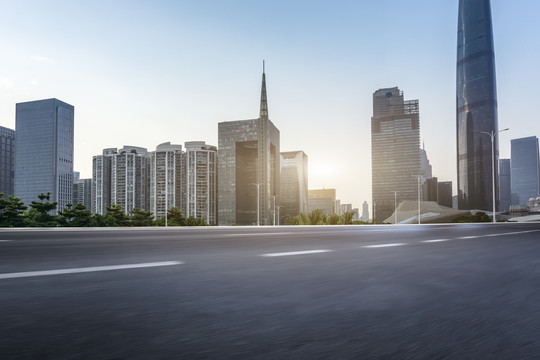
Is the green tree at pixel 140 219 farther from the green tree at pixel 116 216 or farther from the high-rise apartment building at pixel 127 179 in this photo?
the high-rise apartment building at pixel 127 179

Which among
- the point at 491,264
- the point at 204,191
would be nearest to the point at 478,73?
the point at 204,191

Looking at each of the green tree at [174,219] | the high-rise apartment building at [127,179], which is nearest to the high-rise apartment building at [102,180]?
the high-rise apartment building at [127,179]

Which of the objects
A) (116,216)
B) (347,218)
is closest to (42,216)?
(116,216)

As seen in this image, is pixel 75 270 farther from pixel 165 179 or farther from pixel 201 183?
pixel 201 183

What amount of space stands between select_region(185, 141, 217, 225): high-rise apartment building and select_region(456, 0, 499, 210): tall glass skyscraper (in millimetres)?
126627

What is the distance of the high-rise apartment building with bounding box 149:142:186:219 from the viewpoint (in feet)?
558

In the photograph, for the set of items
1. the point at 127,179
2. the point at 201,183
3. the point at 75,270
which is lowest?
the point at 75,270

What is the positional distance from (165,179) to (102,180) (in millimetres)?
35241

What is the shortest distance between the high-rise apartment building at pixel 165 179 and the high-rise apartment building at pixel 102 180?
20.2 m

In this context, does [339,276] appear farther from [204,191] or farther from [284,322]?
[204,191]

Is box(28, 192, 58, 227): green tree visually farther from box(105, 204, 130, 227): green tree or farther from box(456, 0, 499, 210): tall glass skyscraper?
box(456, 0, 499, 210): tall glass skyscraper

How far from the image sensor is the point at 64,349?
3.92 feet

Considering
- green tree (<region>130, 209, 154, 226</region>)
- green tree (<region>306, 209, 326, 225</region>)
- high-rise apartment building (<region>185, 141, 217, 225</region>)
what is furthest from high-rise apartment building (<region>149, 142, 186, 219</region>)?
green tree (<region>306, 209, 326, 225</region>)

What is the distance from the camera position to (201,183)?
186 metres
